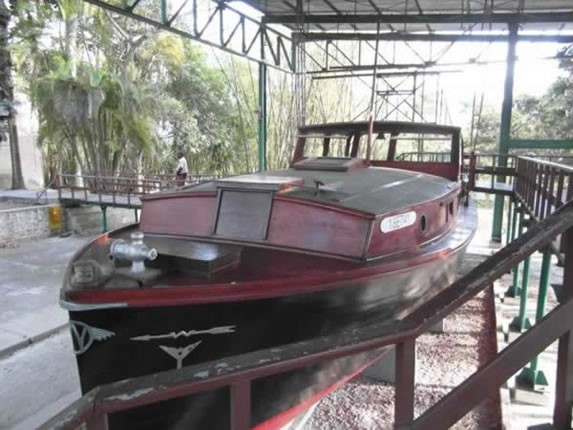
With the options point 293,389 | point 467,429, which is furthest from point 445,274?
point 293,389

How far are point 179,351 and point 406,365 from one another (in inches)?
54.2

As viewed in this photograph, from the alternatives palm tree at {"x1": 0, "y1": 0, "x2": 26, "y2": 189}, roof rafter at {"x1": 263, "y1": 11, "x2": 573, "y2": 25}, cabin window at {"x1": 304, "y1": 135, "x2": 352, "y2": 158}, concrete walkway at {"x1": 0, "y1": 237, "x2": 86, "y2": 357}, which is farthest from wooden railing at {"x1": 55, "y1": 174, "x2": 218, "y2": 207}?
roof rafter at {"x1": 263, "y1": 11, "x2": 573, "y2": 25}

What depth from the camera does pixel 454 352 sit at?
4.82 meters

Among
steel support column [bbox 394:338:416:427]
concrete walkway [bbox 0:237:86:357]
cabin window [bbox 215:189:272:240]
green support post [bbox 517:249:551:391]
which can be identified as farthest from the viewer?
concrete walkway [bbox 0:237:86:357]

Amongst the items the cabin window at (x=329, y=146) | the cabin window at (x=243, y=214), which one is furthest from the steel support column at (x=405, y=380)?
the cabin window at (x=329, y=146)

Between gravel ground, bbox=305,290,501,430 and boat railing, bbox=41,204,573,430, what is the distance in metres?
1.69

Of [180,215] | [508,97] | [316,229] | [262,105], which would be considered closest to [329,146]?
[180,215]

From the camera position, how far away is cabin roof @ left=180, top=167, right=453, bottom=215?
286 cm

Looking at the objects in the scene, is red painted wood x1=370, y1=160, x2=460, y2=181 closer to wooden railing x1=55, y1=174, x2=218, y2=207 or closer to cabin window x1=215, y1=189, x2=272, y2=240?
cabin window x1=215, y1=189, x2=272, y2=240

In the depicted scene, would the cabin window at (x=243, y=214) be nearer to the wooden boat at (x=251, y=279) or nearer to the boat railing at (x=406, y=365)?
the wooden boat at (x=251, y=279)

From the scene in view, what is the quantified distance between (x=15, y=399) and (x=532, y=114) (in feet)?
83.7

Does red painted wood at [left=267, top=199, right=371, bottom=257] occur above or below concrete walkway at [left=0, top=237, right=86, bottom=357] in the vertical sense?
above

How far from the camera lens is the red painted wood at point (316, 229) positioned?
268 cm

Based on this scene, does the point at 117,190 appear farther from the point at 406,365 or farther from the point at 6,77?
the point at 406,365
